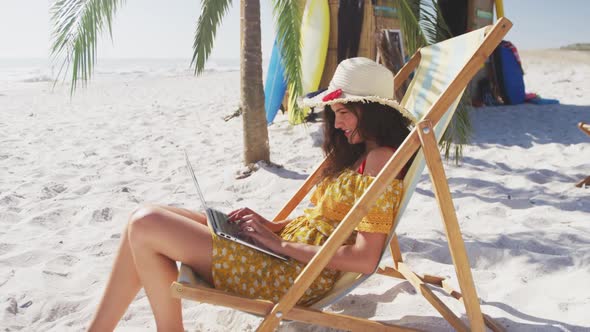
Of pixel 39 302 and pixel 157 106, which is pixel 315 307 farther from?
pixel 157 106

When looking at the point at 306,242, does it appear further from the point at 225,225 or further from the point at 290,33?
the point at 290,33

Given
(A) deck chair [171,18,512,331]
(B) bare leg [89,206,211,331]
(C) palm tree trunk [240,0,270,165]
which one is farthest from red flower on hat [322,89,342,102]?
(C) palm tree trunk [240,0,270,165]

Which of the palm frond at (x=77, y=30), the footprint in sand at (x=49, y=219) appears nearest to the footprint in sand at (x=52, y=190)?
the footprint in sand at (x=49, y=219)

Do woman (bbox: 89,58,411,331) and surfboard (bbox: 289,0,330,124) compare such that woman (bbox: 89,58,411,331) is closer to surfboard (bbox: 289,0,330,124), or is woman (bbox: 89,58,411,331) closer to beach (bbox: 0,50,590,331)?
beach (bbox: 0,50,590,331)

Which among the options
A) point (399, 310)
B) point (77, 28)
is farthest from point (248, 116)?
point (399, 310)

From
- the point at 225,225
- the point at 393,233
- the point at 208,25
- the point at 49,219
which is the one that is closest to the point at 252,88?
the point at 208,25

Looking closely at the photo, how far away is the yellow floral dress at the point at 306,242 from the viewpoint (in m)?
1.78

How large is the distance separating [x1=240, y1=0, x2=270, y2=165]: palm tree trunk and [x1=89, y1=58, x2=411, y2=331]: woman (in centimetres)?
292

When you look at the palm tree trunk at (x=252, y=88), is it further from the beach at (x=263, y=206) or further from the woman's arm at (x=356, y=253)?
the woman's arm at (x=356, y=253)

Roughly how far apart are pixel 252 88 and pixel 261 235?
317 centimetres

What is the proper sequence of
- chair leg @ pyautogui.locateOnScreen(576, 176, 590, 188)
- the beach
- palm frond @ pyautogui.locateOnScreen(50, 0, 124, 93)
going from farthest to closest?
chair leg @ pyautogui.locateOnScreen(576, 176, 590, 188) → palm frond @ pyautogui.locateOnScreen(50, 0, 124, 93) → the beach

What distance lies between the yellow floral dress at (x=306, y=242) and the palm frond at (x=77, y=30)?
7.61 feet

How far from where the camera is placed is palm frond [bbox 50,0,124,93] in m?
3.53

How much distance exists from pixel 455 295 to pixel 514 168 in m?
2.97
